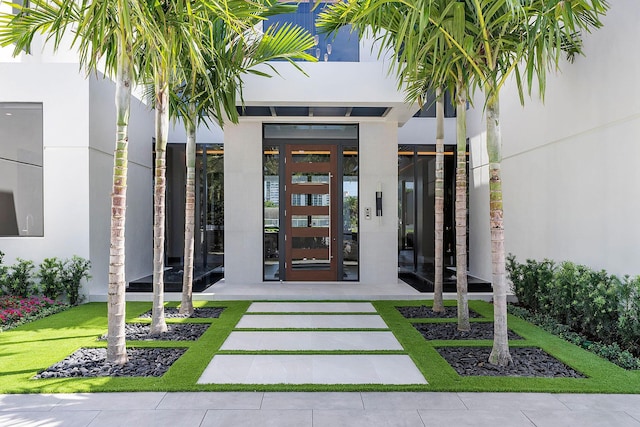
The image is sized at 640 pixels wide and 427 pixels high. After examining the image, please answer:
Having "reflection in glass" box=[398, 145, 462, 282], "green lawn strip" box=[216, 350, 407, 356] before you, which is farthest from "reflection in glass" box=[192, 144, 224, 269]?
"green lawn strip" box=[216, 350, 407, 356]

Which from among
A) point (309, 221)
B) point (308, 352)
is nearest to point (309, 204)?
point (309, 221)

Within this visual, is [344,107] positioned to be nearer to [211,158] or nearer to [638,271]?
[211,158]

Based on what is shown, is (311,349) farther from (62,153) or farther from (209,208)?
(209,208)

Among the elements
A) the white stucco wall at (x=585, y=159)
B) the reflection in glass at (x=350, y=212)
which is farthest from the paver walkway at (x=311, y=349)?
the white stucco wall at (x=585, y=159)

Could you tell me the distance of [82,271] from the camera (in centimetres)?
677

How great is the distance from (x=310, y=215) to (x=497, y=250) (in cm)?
498

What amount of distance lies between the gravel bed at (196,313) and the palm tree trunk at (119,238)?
180 centimetres

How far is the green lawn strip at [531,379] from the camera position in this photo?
3492 millimetres

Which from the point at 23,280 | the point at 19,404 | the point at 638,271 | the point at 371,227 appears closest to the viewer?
the point at 19,404

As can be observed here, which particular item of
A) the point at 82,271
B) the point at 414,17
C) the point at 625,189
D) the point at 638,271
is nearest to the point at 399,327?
the point at 638,271

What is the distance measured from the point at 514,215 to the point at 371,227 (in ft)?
8.74

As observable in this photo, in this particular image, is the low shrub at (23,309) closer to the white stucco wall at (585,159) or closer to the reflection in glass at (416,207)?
the reflection in glass at (416,207)

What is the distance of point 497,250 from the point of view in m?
3.97

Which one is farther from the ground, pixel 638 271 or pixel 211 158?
pixel 211 158
